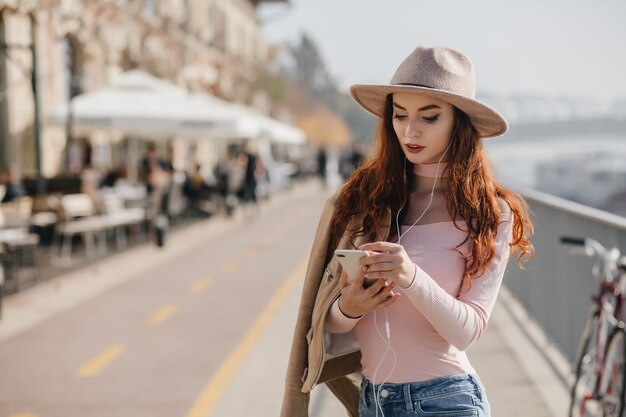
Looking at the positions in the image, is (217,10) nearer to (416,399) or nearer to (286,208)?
(286,208)

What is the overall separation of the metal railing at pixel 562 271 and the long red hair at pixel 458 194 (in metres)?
3.12

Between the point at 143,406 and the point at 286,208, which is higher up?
the point at 143,406

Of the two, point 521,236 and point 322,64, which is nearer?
point 521,236

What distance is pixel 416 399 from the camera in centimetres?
271

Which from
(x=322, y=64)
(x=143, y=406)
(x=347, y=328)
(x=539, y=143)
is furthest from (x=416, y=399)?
(x=322, y=64)

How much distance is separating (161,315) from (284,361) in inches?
102

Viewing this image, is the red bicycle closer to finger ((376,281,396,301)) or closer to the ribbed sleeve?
the ribbed sleeve

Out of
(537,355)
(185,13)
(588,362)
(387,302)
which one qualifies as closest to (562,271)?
(537,355)

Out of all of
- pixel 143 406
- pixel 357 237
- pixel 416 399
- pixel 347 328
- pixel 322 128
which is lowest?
pixel 322 128

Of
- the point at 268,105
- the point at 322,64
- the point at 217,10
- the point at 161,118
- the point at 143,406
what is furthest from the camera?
the point at 322,64

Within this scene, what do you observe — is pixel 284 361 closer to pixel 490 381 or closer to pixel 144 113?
pixel 490 381

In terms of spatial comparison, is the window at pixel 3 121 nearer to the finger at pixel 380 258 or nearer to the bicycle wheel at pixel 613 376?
the bicycle wheel at pixel 613 376

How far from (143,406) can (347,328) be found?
13.3 ft

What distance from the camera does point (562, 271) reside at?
782cm
